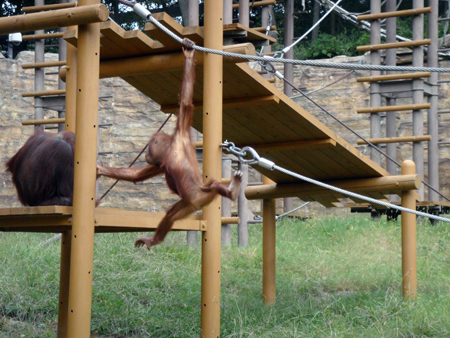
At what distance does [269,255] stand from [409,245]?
1.24m

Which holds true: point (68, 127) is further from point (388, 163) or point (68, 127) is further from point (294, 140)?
point (388, 163)

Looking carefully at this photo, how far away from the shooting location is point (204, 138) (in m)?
3.53

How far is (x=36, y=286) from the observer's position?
496 centimetres

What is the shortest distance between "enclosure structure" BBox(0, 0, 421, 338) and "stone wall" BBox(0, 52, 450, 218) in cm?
616

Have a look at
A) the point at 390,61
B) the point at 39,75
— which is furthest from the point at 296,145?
the point at 39,75

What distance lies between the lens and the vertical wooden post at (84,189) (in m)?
2.75

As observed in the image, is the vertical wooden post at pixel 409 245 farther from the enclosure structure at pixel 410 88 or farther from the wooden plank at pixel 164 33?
the enclosure structure at pixel 410 88

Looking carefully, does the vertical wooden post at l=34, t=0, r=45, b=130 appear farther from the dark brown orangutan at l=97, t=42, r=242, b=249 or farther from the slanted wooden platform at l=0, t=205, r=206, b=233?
the slanted wooden platform at l=0, t=205, r=206, b=233

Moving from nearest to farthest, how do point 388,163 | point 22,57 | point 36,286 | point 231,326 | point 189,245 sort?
point 231,326, point 36,286, point 189,245, point 388,163, point 22,57

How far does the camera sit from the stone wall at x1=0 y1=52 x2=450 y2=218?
1119 centimetres

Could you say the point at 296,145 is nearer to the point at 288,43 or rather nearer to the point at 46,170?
the point at 46,170

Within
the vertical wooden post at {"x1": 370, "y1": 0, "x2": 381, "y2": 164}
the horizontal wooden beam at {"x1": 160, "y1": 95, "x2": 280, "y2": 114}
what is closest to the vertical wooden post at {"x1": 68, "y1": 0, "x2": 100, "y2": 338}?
the horizontal wooden beam at {"x1": 160, "y1": 95, "x2": 280, "y2": 114}

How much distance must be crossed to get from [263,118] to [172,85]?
29.9 inches

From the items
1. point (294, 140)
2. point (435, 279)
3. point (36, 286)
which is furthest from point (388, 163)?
point (36, 286)
